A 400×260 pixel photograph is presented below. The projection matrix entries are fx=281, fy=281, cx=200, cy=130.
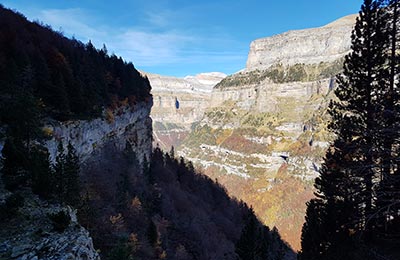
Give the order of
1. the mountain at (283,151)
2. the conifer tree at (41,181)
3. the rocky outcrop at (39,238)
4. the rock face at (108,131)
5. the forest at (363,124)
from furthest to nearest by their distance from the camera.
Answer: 1. the mountain at (283,151)
2. the rock face at (108,131)
3. the forest at (363,124)
4. the conifer tree at (41,181)
5. the rocky outcrop at (39,238)

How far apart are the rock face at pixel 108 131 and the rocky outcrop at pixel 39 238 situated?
1383cm

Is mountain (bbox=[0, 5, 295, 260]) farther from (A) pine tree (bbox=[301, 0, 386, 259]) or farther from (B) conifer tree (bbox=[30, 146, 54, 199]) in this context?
(A) pine tree (bbox=[301, 0, 386, 259])

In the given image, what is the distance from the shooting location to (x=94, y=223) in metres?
22.6

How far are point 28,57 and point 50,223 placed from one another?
2530 cm

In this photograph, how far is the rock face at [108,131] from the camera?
28.4 metres

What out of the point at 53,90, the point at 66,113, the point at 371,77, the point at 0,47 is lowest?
the point at 66,113

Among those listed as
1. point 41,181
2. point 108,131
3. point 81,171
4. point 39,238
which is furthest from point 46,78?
point 39,238

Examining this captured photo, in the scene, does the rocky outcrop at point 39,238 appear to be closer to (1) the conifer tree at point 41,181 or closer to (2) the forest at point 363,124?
(1) the conifer tree at point 41,181

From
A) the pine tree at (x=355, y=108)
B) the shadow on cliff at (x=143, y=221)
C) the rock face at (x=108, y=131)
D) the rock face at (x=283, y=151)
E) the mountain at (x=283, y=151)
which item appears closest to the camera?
the pine tree at (x=355, y=108)

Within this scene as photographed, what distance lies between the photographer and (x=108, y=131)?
143ft

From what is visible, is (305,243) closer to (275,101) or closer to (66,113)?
(66,113)

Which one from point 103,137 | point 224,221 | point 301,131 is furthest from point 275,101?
point 103,137

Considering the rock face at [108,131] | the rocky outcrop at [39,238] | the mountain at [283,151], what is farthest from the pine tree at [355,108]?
the mountain at [283,151]

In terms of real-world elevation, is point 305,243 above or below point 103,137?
below
